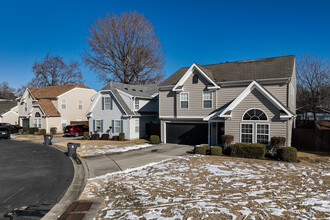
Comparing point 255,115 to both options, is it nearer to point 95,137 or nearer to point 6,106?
point 95,137

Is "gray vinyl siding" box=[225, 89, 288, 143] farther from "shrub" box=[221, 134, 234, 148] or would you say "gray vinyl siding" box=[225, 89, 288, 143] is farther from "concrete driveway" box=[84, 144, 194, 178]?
"concrete driveway" box=[84, 144, 194, 178]

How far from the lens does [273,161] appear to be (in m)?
15.0

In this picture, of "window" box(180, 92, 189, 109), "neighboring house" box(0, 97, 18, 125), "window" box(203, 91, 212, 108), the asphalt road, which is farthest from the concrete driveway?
"neighboring house" box(0, 97, 18, 125)

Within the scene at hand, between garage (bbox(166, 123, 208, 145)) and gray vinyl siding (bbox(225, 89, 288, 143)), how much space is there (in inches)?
159

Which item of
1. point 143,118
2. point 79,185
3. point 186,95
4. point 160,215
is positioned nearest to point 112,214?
point 160,215

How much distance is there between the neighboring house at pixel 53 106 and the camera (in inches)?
A: 1414

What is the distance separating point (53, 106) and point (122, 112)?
52.8 ft

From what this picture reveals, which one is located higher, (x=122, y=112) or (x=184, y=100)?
(x=184, y=100)

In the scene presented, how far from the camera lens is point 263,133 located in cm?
1730

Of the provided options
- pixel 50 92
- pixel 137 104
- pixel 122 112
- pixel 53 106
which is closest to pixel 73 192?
pixel 122 112

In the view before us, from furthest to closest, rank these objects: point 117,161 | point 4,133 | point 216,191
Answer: point 4,133, point 117,161, point 216,191

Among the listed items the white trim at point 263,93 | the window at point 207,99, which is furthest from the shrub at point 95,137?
the white trim at point 263,93

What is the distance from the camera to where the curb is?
7.69 metres

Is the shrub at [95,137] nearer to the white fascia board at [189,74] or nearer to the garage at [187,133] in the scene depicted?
the garage at [187,133]
